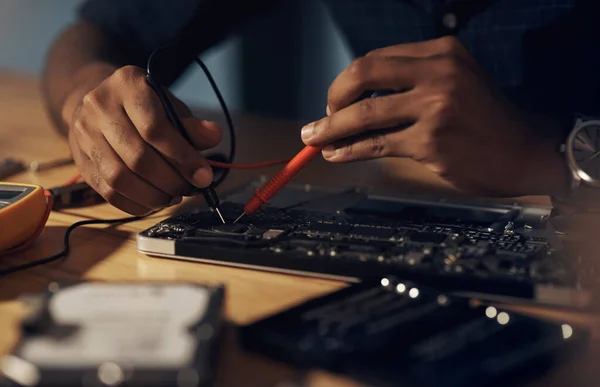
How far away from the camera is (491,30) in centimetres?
120

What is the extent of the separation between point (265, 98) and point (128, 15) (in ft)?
1.59

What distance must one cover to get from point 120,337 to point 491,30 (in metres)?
0.92

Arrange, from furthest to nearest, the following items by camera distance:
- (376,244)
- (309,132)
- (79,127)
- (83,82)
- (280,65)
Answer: (280,65), (83,82), (79,127), (309,132), (376,244)

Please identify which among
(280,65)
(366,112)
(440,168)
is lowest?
(280,65)

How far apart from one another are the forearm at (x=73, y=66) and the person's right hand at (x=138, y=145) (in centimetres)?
22

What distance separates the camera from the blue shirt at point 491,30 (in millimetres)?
1171

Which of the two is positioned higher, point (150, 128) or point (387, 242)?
point (150, 128)

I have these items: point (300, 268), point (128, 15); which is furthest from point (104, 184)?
point (128, 15)

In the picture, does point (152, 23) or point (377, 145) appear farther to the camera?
point (152, 23)

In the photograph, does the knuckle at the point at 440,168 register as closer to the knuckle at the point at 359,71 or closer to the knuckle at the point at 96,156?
the knuckle at the point at 359,71

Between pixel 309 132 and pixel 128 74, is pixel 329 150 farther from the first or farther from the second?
pixel 128 74

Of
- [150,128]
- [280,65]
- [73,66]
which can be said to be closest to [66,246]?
[150,128]

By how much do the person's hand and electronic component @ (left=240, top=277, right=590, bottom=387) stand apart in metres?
0.24

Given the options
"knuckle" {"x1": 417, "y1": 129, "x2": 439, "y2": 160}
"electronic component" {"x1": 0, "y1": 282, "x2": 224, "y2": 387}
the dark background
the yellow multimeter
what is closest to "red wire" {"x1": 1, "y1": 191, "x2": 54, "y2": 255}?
the yellow multimeter
